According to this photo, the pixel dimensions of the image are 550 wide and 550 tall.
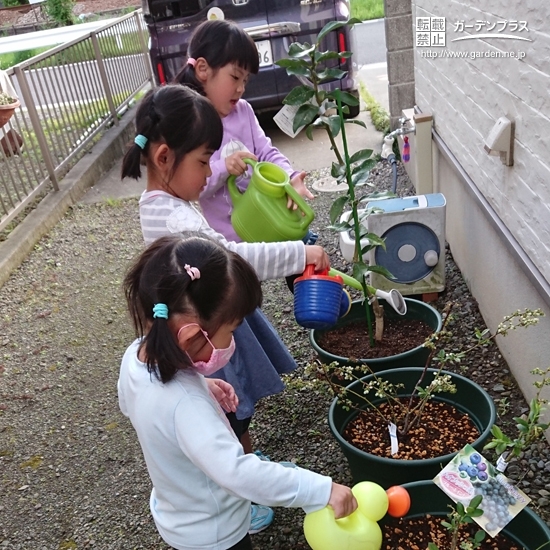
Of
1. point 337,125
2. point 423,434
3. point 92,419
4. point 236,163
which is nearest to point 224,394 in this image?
point 423,434

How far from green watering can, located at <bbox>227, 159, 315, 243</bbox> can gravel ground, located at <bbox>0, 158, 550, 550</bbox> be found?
514mm

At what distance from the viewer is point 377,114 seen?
5863 millimetres

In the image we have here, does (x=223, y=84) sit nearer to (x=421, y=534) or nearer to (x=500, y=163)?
(x=500, y=163)

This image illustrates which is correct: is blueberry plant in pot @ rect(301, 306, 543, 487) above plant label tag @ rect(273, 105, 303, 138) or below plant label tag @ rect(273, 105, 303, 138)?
below

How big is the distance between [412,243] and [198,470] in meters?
1.92

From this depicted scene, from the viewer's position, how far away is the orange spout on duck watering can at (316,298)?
191 centimetres

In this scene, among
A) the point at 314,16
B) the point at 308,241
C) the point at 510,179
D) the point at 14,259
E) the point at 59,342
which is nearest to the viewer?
the point at 510,179

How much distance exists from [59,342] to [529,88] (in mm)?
2696

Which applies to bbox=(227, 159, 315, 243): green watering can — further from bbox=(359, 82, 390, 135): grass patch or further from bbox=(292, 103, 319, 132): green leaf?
bbox=(359, 82, 390, 135): grass patch

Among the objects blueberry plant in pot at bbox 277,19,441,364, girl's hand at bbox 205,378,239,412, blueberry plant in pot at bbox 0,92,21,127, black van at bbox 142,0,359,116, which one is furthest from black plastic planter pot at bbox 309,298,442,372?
blueberry plant in pot at bbox 0,92,21,127

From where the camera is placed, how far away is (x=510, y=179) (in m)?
2.34

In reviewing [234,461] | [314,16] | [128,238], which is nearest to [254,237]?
[234,461]

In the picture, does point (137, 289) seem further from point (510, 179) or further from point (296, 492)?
point (510, 179)

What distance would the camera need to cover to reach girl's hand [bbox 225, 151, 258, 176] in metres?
2.12
